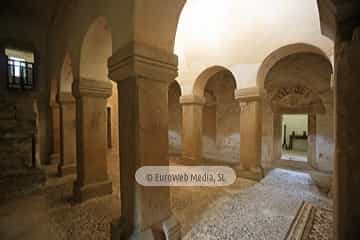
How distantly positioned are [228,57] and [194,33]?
1.28m

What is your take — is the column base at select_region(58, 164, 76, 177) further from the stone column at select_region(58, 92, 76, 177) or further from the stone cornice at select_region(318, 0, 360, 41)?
the stone cornice at select_region(318, 0, 360, 41)

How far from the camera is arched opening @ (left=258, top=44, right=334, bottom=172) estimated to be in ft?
18.4

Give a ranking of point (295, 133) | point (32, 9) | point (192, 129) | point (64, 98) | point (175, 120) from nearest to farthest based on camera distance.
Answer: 1. point (64, 98)
2. point (32, 9)
3. point (192, 129)
4. point (175, 120)
5. point (295, 133)

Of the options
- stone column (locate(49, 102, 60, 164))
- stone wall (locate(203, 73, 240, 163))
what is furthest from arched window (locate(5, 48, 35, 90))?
stone wall (locate(203, 73, 240, 163))

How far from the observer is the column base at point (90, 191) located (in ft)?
10.3

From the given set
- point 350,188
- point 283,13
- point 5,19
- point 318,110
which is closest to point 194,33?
point 283,13

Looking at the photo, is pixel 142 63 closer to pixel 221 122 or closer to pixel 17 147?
pixel 17 147

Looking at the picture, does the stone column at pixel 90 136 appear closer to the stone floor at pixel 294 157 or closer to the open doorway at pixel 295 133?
the stone floor at pixel 294 157

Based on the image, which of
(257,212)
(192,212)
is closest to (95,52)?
(192,212)

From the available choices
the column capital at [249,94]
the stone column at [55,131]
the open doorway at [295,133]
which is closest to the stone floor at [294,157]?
the open doorway at [295,133]

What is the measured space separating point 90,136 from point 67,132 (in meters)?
1.84

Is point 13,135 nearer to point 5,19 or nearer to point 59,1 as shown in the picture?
point 59,1

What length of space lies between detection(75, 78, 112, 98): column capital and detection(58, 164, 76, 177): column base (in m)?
2.67

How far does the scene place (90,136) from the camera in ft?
10.4
